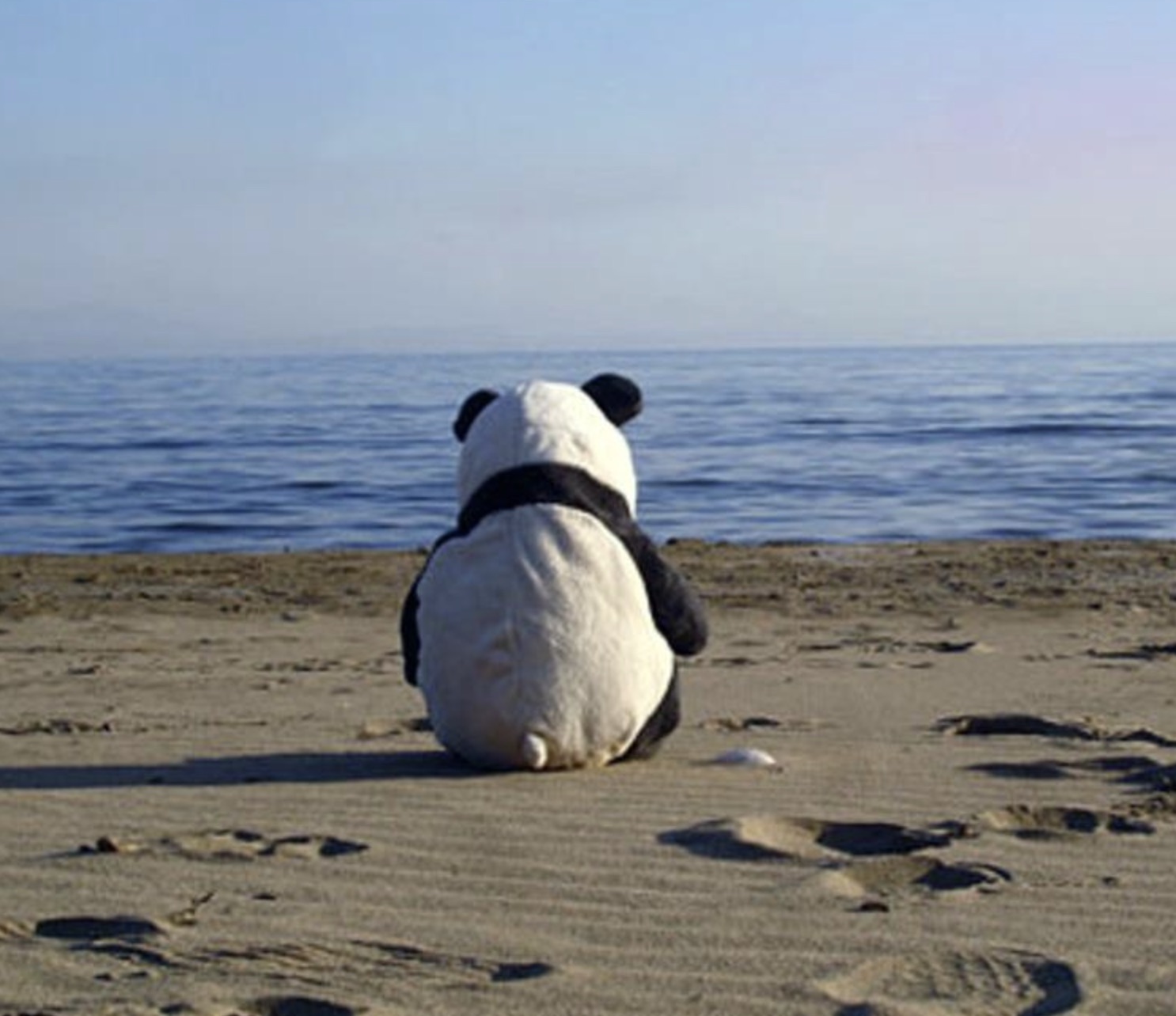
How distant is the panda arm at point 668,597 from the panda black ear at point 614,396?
21.0 inches

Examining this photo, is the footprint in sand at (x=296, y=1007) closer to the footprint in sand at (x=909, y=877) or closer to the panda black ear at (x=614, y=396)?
the footprint in sand at (x=909, y=877)

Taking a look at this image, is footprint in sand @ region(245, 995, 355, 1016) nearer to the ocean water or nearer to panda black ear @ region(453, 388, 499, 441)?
panda black ear @ region(453, 388, 499, 441)

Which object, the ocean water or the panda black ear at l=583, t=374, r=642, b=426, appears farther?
the ocean water

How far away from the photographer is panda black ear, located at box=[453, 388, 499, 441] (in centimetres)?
685

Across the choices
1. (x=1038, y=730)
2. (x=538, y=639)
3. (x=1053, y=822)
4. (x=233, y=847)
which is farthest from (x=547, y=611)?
(x=1038, y=730)

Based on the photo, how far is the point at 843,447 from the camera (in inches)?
1101

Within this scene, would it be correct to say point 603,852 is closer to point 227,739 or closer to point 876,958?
point 876,958

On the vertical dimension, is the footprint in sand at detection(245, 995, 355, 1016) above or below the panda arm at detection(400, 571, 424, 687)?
below

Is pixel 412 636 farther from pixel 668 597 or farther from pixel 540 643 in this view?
pixel 668 597

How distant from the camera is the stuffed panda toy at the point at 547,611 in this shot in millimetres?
6098

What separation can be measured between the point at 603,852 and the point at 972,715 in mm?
2748

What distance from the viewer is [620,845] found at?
17.3ft

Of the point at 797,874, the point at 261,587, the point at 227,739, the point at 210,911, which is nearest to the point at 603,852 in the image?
the point at 797,874

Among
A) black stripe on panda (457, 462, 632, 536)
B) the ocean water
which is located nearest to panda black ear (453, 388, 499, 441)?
black stripe on panda (457, 462, 632, 536)
